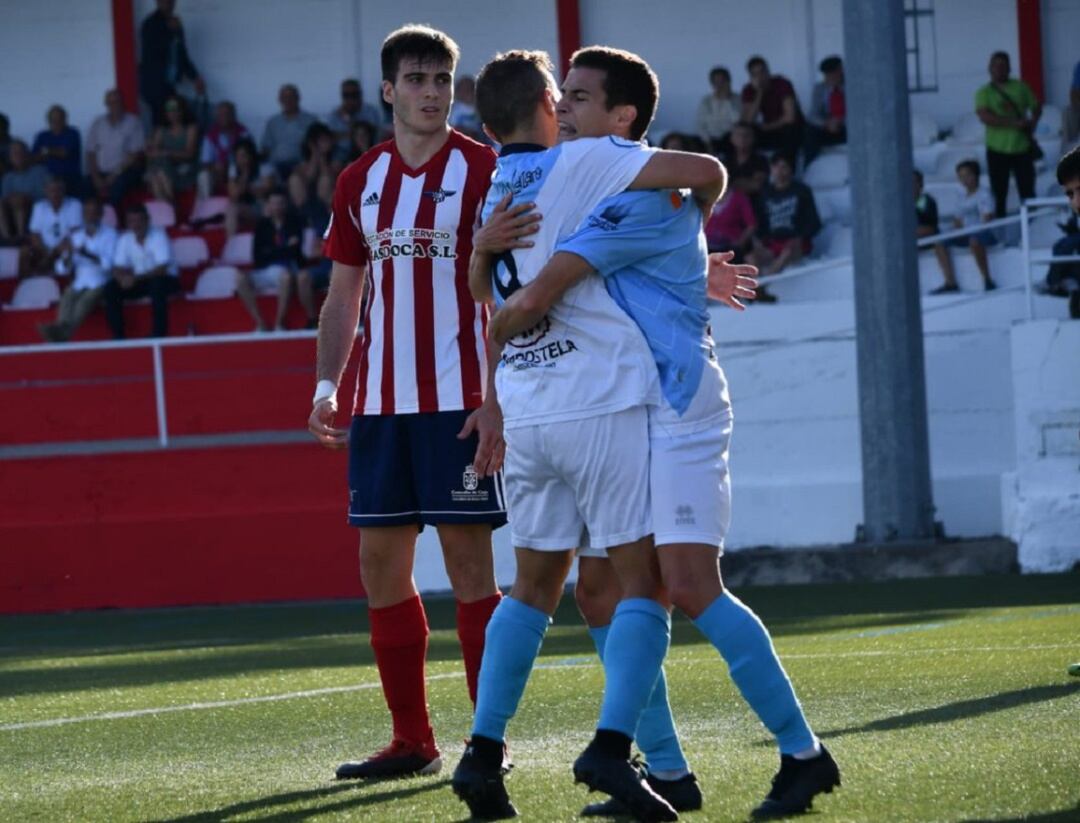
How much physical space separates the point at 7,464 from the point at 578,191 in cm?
1226

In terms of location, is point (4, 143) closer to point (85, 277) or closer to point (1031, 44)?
point (85, 277)

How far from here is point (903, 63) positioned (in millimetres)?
14891

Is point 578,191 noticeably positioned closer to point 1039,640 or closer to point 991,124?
point 1039,640

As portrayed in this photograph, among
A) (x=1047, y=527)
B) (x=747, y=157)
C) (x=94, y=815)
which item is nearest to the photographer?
(x=94, y=815)

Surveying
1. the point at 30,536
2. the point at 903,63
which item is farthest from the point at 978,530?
the point at 30,536

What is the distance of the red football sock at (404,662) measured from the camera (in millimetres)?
5801

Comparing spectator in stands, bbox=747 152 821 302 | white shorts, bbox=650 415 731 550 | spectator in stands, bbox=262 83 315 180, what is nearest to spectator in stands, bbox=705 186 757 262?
spectator in stands, bbox=747 152 821 302

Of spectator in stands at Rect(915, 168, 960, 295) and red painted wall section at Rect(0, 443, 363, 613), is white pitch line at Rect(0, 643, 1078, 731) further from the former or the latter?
spectator in stands at Rect(915, 168, 960, 295)

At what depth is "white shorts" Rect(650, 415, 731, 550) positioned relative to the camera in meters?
4.58

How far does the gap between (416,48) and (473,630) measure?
166cm

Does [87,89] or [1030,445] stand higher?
[87,89]

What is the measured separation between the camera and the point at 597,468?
4.65 m

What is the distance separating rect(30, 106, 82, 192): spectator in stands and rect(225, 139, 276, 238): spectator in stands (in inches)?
71.5

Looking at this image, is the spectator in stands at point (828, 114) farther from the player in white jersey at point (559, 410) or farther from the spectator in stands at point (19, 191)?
the player in white jersey at point (559, 410)
